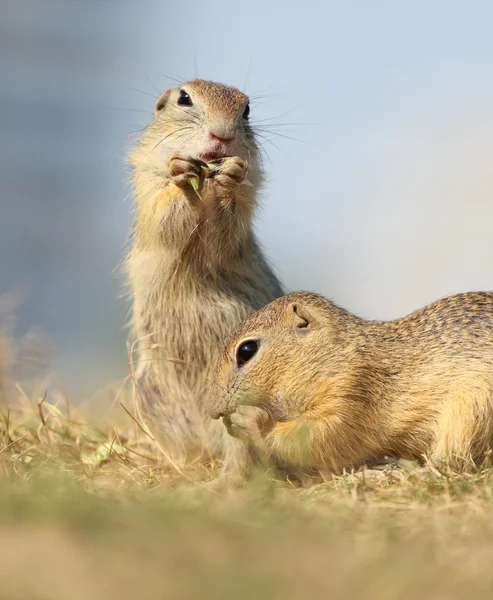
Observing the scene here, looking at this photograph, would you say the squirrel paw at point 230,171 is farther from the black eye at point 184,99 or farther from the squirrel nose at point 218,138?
the black eye at point 184,99

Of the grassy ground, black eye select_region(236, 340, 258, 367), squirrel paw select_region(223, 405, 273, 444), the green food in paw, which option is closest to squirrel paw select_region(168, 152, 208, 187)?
the green food in paw

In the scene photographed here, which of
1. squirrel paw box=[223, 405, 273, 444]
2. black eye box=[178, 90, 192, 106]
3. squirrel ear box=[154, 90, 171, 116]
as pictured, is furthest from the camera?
squirrel ear box=[154, 90, 171, 116]

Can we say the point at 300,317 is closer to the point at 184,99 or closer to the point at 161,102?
the point at 184,99

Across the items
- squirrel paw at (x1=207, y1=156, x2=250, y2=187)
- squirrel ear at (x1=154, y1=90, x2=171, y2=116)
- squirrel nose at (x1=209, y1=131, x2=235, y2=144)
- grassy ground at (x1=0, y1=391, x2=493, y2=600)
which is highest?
squirrel ear at (x1=154, y1=90, x2=171, y2=116)

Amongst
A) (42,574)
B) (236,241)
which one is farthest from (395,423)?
(42,574)

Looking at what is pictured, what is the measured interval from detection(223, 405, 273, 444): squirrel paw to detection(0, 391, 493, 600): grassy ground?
557mm

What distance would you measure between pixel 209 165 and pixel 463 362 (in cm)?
207

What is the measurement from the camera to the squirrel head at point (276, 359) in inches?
189

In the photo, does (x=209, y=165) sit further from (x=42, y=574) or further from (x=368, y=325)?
(x=42, y=574)

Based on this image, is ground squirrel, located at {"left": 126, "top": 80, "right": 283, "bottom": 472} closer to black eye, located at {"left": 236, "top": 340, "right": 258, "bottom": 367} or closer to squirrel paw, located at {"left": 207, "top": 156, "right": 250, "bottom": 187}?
squirrel paw, located at {"left": 207, "top": 156, "right": 250, "bottom": 187}

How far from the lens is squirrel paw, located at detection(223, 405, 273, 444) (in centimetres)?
471

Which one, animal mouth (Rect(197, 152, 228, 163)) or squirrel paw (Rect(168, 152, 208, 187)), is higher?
animal mouth (Rect(197, 152, 228, 163))

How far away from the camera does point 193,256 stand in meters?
5.67

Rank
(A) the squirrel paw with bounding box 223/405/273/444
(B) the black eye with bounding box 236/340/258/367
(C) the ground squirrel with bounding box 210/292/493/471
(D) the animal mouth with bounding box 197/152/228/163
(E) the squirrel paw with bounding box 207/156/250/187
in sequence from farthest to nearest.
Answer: (D) the animal mouth with bounding box 197/152/228/163
(E) the squirrel paw with bounding box 207/156/250/187
(B) the black eye with bounding box 236/340/258/367
(A) the squirrel paw with bounding box 223/405/273/444
(C) the ground squirrel with bounding box 210/292/493/471
